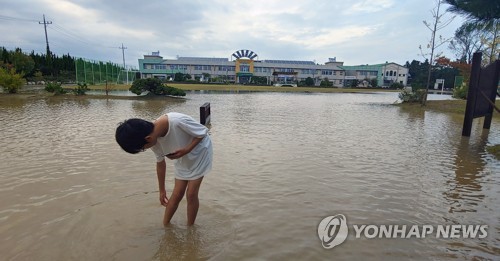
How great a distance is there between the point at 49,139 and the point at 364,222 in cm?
791

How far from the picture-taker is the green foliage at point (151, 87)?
2239 centimetres

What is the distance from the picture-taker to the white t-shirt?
2.85m

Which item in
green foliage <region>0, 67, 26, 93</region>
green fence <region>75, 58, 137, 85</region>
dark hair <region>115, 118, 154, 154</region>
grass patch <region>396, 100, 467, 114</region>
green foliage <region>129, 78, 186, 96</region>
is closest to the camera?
dark hair <region>115, 118, 154, 154</region>

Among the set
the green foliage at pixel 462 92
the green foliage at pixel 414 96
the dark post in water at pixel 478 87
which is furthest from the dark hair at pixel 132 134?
the green foliage at pixel 462 92

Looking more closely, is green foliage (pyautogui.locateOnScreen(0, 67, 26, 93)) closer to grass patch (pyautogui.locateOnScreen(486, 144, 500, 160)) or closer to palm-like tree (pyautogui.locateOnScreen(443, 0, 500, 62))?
palm-like tree (pyautogui.locateOnScreen(443, 0, 500, 62))

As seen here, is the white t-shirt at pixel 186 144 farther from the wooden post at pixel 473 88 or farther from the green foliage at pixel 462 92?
the green foliage at pixel 462 92

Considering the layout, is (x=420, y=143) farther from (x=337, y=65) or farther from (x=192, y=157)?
(x=337, y=65)

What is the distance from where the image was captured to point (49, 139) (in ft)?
26.0

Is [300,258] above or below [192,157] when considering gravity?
below

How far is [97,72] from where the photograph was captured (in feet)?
116

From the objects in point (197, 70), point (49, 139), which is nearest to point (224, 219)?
point (49, 139)

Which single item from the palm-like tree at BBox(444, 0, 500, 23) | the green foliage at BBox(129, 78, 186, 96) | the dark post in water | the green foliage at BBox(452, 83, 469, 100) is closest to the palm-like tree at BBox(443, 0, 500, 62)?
the palm-like tree at BBox(444, 0, 500, 23)

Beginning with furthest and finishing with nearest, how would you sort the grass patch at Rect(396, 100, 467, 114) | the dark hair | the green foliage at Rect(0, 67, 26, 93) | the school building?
1. the school building
2. the green foliage at Rect(0, 67, 26, 93)
3. the grass patch at Rect(396, 100, 467, 114)
4. the dark hair

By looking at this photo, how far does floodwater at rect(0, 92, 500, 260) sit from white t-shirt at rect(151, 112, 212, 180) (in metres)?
0.79
